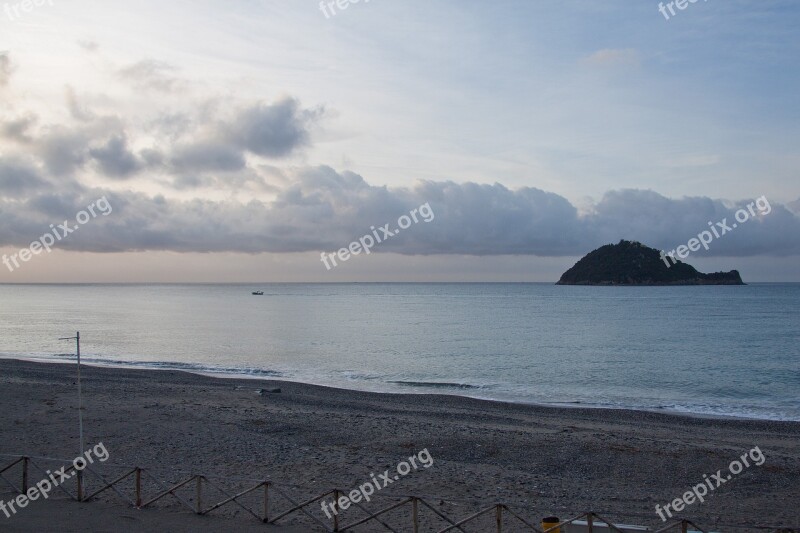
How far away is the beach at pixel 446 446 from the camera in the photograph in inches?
635

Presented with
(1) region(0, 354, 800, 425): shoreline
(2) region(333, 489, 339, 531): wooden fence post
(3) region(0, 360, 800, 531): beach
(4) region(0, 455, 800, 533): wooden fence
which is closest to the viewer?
(2) region(333, 489, 339, 531): wooden fence post

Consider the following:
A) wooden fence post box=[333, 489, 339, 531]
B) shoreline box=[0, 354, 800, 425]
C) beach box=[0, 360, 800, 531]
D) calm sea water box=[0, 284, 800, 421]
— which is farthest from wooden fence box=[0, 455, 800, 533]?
calm sea water box=[0, 284, 800, 421]

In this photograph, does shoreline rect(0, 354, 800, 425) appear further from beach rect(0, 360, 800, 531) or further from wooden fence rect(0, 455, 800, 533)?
wooden fence rect(0, 455, 800, 533)

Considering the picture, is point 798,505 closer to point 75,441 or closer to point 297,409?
point 297,409

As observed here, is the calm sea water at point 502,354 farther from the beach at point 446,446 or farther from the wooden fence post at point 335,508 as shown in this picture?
the wooden fence post at point 335,508

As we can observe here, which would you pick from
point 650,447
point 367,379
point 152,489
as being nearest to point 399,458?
point 152,489

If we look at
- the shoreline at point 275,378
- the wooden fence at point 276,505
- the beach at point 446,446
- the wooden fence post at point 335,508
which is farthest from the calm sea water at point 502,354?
the wooden fence post at point 335,508

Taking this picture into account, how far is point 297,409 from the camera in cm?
2884

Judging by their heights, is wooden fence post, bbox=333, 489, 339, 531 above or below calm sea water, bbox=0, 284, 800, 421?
above

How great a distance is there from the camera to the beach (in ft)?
52.9

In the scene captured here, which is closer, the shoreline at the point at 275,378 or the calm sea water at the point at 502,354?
the shoreline at the point at 275,378

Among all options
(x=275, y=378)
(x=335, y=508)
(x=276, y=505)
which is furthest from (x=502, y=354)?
(x=335, y=508)

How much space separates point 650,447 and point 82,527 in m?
17.6

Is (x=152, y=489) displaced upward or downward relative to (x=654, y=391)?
upward
